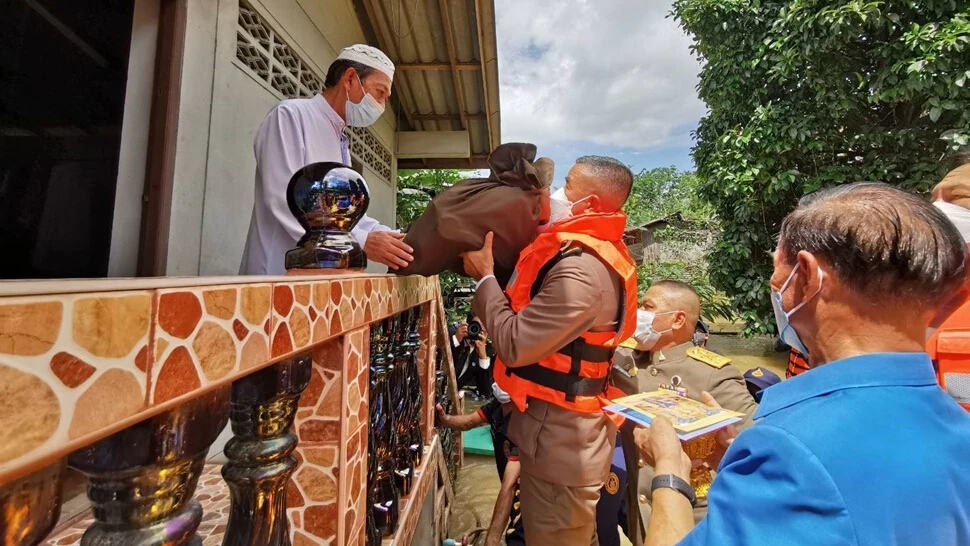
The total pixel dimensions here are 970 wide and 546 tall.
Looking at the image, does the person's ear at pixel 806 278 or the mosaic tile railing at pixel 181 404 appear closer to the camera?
the mosaic tile railing at pixel 181 404

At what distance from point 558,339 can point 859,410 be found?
39.0 inches

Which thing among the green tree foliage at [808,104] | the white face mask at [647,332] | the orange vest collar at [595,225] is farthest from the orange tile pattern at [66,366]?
the green tree foliage at [808,104]

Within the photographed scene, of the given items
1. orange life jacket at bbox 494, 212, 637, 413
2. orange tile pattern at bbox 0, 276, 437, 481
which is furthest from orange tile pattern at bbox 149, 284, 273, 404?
orange life jacket at bbox 494, 212, 637, 413

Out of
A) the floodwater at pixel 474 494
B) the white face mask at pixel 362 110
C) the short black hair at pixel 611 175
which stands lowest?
the floodwater at pixel 474 494

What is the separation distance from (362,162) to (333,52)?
1115 mm

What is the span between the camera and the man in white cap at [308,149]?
1.60m

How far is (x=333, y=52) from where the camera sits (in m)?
3.99

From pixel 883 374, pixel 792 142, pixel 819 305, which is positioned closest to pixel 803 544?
pixel 883 374

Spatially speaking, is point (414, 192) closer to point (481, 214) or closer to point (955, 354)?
point (481, 214)

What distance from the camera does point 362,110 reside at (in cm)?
211

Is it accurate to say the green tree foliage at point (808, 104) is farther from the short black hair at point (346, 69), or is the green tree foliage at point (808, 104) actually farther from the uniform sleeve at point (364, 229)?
the uniform sleeve at point (364, 229)

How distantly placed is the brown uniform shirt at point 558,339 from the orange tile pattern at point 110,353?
1155 mm

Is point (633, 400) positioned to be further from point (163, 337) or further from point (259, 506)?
point (163, 337)

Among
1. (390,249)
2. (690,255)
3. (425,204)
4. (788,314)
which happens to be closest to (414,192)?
(425,204)
